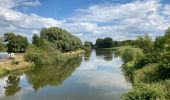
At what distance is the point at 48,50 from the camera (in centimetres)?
7306

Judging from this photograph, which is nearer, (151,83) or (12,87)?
(151,83)

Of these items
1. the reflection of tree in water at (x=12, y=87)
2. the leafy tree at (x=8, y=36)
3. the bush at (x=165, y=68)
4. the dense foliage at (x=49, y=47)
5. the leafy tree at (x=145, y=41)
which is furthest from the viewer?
the leafy tree at (x=8, y=36)

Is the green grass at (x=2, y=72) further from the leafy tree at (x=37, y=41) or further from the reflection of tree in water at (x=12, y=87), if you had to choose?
the leafy tree at (x=37, y=41)

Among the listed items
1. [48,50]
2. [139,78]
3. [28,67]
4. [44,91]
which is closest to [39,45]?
[48,50]

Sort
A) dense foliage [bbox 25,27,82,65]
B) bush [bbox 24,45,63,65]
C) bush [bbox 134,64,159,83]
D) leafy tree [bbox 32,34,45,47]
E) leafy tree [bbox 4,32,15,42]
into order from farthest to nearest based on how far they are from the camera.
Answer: leafy tree [bbox 32,34,45,47]
leafy tree [bbox 4,32,15,42]
dense foliage [bbox 25,27,82,65]
bush [bbox 24,45,63,65]
bush [bbox 134,64,159,83]

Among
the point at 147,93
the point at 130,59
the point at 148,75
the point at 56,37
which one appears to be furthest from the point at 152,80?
the point at 56,37

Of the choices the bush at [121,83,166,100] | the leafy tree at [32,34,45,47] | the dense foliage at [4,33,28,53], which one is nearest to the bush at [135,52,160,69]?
the bush at [121,83,166,100]

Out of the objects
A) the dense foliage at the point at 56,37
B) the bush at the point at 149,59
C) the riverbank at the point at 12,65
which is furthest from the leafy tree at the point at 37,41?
the bush at the point at 149,59

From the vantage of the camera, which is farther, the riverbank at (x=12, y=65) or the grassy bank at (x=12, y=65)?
the grassy bank at (x=12, y=65)

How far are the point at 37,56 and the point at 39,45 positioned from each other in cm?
1032

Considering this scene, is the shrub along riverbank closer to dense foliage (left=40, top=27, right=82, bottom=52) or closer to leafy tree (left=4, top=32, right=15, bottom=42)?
leafy tree (left=4, top=32, right=15, bottom=42)

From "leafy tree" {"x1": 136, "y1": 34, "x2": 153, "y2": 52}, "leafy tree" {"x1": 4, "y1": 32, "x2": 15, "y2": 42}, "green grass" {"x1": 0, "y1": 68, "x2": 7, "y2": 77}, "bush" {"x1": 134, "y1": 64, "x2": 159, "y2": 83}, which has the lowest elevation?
"green grass" {"x1": 0, "y1": 68, "x2": 7, "y2": 77}

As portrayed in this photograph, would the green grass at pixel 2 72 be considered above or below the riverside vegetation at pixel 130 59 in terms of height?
below

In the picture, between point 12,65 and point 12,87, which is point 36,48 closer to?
point 12,65
